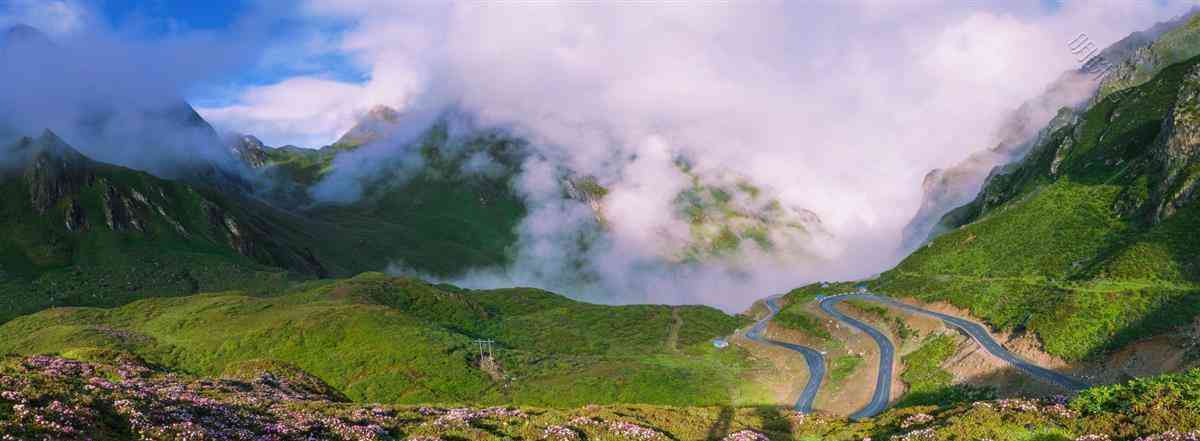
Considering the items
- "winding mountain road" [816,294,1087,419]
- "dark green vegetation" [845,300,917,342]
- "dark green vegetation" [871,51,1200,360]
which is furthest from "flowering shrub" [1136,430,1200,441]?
"dark green vegetation" [845,300,917,342]

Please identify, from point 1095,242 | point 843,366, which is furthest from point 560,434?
point 1095,242

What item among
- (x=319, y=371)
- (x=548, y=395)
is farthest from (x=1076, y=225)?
(x=319, y=371)

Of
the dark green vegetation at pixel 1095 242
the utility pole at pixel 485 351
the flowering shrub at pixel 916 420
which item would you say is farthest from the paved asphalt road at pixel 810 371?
the flowering shrub at pixel 916 420

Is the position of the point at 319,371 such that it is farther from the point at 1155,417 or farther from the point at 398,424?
the point at 1155,417

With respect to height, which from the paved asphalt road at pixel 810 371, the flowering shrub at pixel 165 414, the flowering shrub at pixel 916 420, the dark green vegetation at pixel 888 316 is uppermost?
the flowering shrub at pixel 165 414

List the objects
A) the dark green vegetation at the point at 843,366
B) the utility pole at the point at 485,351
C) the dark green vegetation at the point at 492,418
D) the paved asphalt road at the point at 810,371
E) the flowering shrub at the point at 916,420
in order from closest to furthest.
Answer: the dark green vegetation at the point at 492,418 < the flowering shrub at the point at 916,420 < the paved asphalt road at the point at 810,371 < the dark green vegetation at the point at 843,366 < the utility pole at the point at 485,351

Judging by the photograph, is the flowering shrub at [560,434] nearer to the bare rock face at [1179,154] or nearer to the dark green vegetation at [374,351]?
the dark green vegetation at [374,351]
